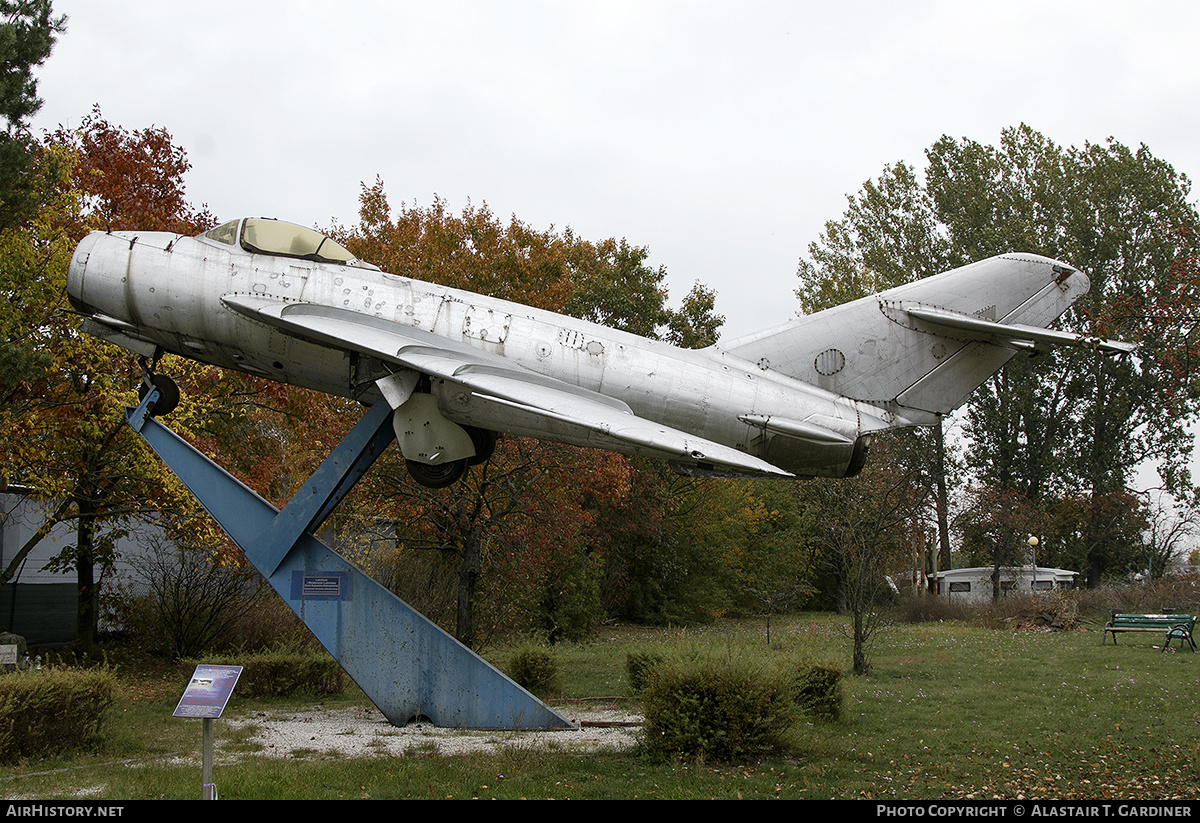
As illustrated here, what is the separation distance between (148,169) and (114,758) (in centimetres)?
1420

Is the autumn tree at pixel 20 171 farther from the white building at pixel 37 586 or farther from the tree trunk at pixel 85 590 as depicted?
the white building at pixel 37 586

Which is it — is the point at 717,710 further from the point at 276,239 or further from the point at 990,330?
the point at 276,239

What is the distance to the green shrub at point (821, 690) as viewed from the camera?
10.1 meters

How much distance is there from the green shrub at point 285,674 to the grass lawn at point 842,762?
448 mm

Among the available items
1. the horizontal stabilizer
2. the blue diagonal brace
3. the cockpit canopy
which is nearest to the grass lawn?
the blue diagonal brace

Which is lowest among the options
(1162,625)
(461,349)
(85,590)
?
(1162,625)

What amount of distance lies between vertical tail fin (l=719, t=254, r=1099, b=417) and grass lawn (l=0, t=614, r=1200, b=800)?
10.7ft

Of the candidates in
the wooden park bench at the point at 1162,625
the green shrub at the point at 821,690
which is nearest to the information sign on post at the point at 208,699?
the green shrub at the point at 821,690

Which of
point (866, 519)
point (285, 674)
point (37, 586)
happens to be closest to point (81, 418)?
point (285, 674)

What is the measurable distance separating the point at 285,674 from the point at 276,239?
651 centimetres

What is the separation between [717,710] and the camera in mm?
8094

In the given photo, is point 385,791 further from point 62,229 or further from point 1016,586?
point 1016,586
